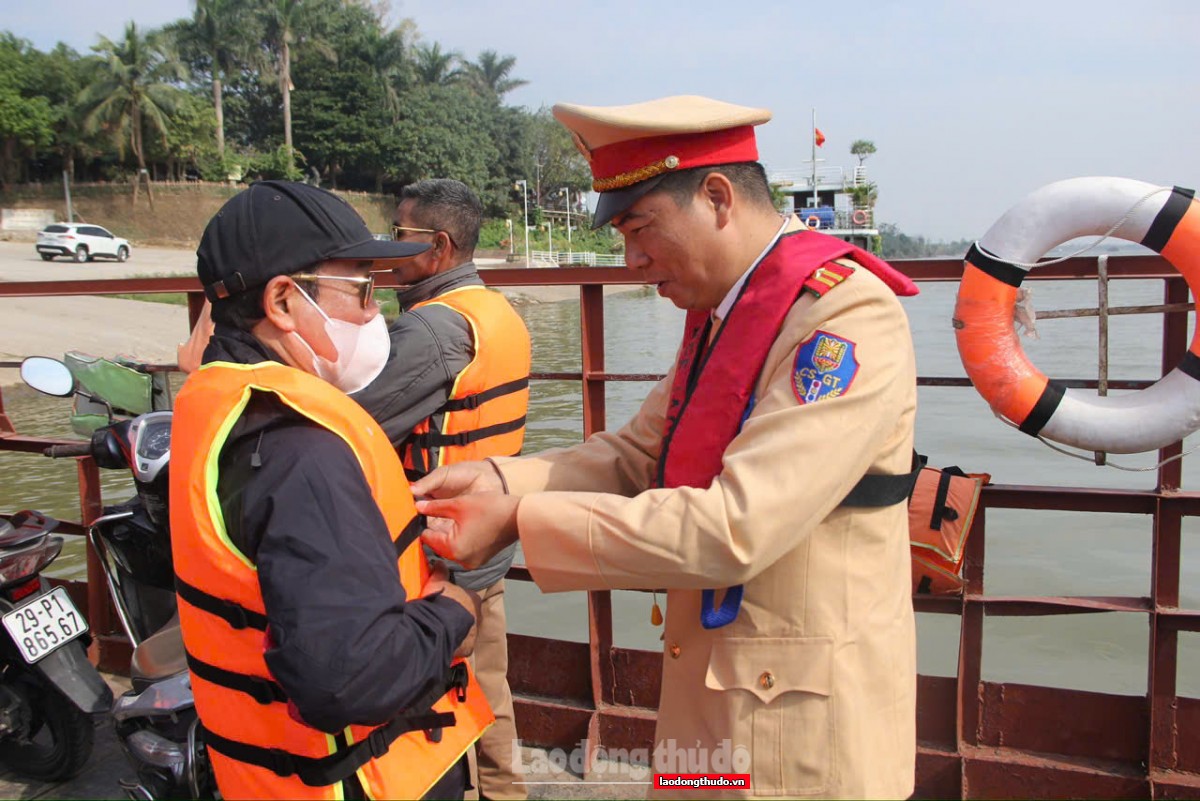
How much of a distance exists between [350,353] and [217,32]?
61.0m

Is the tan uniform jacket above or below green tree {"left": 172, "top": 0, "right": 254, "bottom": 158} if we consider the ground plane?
below

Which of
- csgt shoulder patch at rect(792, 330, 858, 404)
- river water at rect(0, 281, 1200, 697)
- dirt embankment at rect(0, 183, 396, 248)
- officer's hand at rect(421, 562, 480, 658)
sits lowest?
Result: river water at rect(0, 281, 1200, 697)

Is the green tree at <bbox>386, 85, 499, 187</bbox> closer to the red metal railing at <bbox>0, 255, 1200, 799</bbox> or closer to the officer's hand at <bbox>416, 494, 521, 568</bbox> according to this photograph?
the red metal railing at <bbox>0, 255, 1200, 799</bbox>

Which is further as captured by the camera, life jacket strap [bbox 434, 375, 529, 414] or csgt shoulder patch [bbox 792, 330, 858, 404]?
life jacket strap [bbox 434, 375, 529, 414]

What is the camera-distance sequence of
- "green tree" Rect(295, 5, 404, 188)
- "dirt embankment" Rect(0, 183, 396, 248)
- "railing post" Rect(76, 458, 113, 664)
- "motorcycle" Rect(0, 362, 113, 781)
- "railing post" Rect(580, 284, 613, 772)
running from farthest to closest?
"green tree" Rect(295, 5, 404, 188), "dirt embankment" Rect(0, 183, 396, 248), "railing post" Rect(76, 458, 113, 664), "railing post" Rect(580, 284, 613, 772), "motorcycle" Rect(0, 362, 113, 781)

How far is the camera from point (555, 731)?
324 cm

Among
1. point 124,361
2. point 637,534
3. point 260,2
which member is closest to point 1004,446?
point 124,361

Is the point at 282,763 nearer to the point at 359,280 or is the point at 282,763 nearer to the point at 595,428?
the point at 359,280

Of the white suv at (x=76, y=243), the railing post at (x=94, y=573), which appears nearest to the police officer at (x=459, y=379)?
the railing post at (x=94, y=573)

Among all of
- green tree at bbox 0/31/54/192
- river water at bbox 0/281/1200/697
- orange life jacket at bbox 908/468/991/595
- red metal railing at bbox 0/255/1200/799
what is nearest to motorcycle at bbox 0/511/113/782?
red metal railing at bbox 0/255/1200/799

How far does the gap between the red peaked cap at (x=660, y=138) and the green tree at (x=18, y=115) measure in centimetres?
4742

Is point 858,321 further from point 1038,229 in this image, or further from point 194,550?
point 1038,229

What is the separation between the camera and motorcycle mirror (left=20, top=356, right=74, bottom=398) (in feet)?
9.86

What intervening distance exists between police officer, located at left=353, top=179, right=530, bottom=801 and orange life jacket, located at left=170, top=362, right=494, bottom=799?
0.95 m
